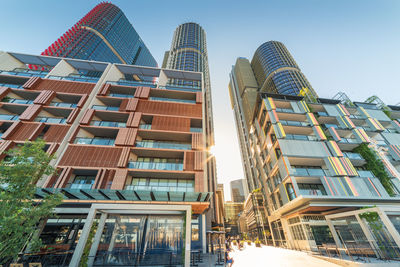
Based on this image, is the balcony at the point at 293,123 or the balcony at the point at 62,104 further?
the balcony at the point at 293,123

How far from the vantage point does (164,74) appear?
30.9 metres

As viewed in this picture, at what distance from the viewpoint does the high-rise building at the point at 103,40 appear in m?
55.9

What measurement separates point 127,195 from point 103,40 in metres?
79.4

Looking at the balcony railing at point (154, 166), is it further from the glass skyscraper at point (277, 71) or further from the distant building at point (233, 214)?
the distant building at point (233, 214)

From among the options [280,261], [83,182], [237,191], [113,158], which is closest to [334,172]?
[280,261]

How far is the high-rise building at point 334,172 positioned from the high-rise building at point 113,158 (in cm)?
1206

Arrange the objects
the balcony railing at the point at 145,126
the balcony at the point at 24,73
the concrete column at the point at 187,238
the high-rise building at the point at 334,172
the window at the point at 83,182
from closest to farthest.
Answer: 1. the concrete column at the point at 187,238
2. the high-rise building at the point at 334,172
3. the window at the point at 83,182
4. the balcony railing at the point at 145,126
5. the balcony at the point at 24,73

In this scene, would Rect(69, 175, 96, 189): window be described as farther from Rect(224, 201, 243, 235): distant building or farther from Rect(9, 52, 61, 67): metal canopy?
Rect(224, 201, 243, 235): distant building

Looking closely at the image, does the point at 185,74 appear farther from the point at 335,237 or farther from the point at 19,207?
the point at 335,237

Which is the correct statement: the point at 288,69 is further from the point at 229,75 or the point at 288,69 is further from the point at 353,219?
the point at 353,219

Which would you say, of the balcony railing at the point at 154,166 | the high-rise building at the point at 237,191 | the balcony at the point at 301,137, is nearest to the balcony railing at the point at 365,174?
the balcony at the point at 301,137

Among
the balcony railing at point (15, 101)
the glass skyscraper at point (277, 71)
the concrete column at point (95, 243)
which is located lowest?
the concrete column at point (95, 243)

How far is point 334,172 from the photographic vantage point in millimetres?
18641

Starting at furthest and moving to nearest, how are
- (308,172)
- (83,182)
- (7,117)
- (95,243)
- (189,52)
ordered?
1. (189,52)
2. (7,117)
3. (308,172)
4. (83,182)
5. (95,243)
